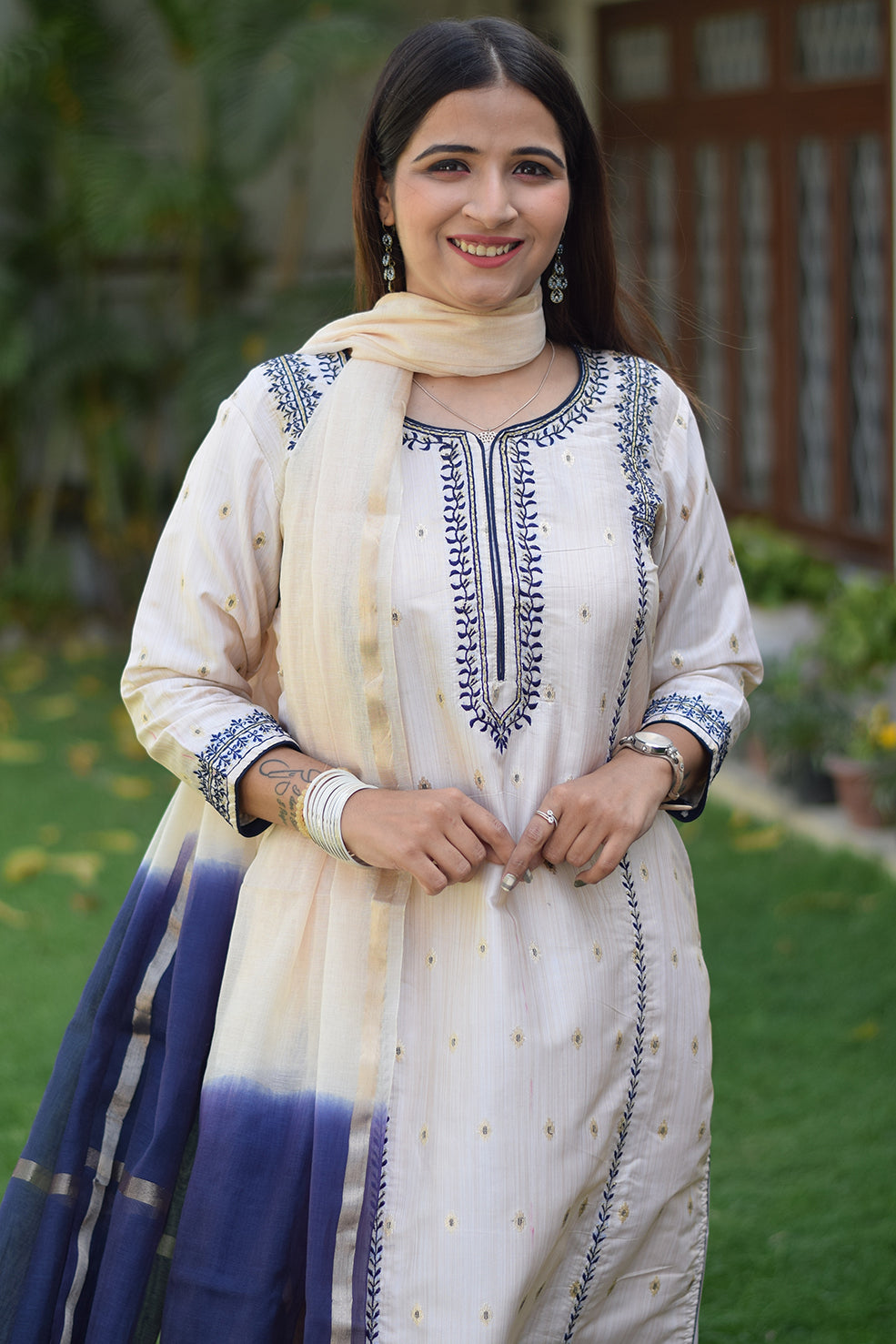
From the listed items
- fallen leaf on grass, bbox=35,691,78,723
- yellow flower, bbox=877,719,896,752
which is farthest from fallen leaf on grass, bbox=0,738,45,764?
yellow flower, bbox=877,719,896,752

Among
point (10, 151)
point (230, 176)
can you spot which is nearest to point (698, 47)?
point (230, 176)

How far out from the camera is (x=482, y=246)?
1.67 metres

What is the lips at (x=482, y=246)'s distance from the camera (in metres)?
1.67

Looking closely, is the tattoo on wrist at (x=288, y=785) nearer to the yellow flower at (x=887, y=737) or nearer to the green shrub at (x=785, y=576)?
the yellow flower at (x=887, y=737)

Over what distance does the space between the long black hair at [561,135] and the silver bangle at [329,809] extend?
1.94 ft

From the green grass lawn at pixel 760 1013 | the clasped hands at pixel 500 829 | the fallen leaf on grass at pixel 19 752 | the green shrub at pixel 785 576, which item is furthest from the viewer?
the fallen leaf on grass at pixel 19 752

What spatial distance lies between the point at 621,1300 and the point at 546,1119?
0.29 metres

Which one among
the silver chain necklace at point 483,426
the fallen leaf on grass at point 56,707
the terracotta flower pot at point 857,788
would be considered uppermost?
the silver chain necklace at point 483,426

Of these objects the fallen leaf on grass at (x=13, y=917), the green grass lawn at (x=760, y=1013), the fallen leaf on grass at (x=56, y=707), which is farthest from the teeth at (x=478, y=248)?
the fallen leaf on grass at (x=56, y=707)

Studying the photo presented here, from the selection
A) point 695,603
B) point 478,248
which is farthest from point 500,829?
point 478,248

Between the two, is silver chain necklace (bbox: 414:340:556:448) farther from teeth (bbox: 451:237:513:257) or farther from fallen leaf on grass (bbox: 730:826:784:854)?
fallen leaf on grass (bbox: 730:826:784:854)

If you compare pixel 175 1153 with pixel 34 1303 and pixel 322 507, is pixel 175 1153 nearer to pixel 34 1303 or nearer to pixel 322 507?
pixel 34 1303

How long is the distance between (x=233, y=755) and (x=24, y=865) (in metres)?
3.13

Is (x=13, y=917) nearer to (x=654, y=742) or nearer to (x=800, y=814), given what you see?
(x=800, y=814)
